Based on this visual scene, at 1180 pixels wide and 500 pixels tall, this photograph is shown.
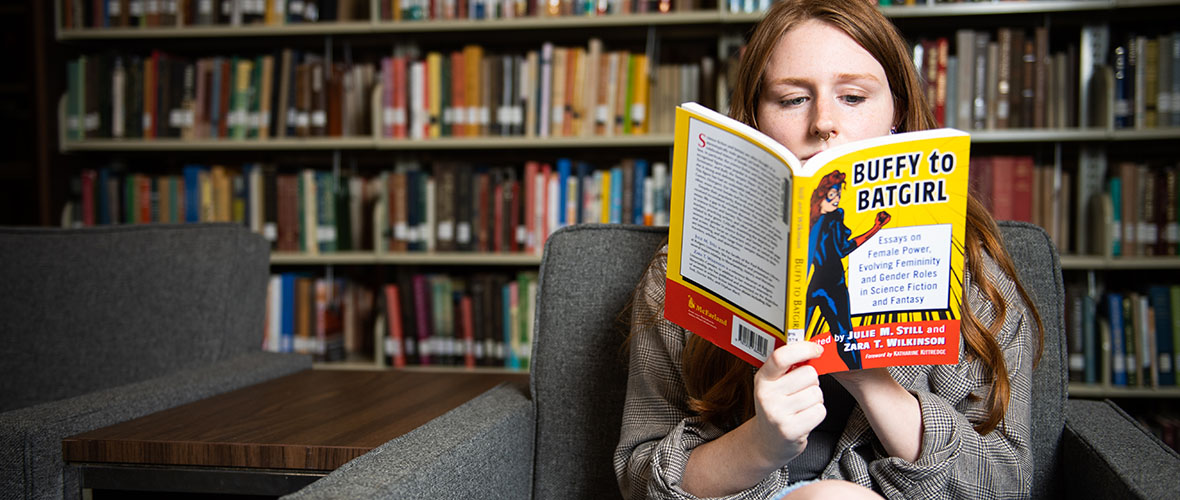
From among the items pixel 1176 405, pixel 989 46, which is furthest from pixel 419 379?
pixel 1176 405

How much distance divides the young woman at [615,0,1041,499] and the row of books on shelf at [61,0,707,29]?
148cm

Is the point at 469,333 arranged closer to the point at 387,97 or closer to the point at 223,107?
the point at 387,97

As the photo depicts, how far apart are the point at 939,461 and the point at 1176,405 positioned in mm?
2099

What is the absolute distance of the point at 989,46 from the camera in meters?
2.17

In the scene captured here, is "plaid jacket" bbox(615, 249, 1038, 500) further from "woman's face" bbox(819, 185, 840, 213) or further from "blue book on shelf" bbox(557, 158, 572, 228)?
"blue book on shelf" bbox(557, 158, 572, 228)

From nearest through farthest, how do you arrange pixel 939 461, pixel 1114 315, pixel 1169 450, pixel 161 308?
pixel 939 461
pixel 1169 450
pixel 161 308
pixel 1114 315

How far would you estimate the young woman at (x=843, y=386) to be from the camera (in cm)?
78

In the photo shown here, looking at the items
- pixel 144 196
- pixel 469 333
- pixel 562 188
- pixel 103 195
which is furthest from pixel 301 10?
pixel 469 333

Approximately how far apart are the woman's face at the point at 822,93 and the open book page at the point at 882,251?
165 mm

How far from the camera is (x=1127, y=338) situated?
215cm

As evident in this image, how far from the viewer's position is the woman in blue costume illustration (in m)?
0.64

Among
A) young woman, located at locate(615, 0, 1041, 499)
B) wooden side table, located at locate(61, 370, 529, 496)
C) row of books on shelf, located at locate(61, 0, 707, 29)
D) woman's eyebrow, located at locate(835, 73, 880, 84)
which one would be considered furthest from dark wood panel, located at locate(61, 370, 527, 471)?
row of books on shelf, located at locate(61, 0, 707, 29)

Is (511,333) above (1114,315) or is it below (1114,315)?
below

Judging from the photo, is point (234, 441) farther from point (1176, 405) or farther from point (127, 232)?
point (1176, 405)
